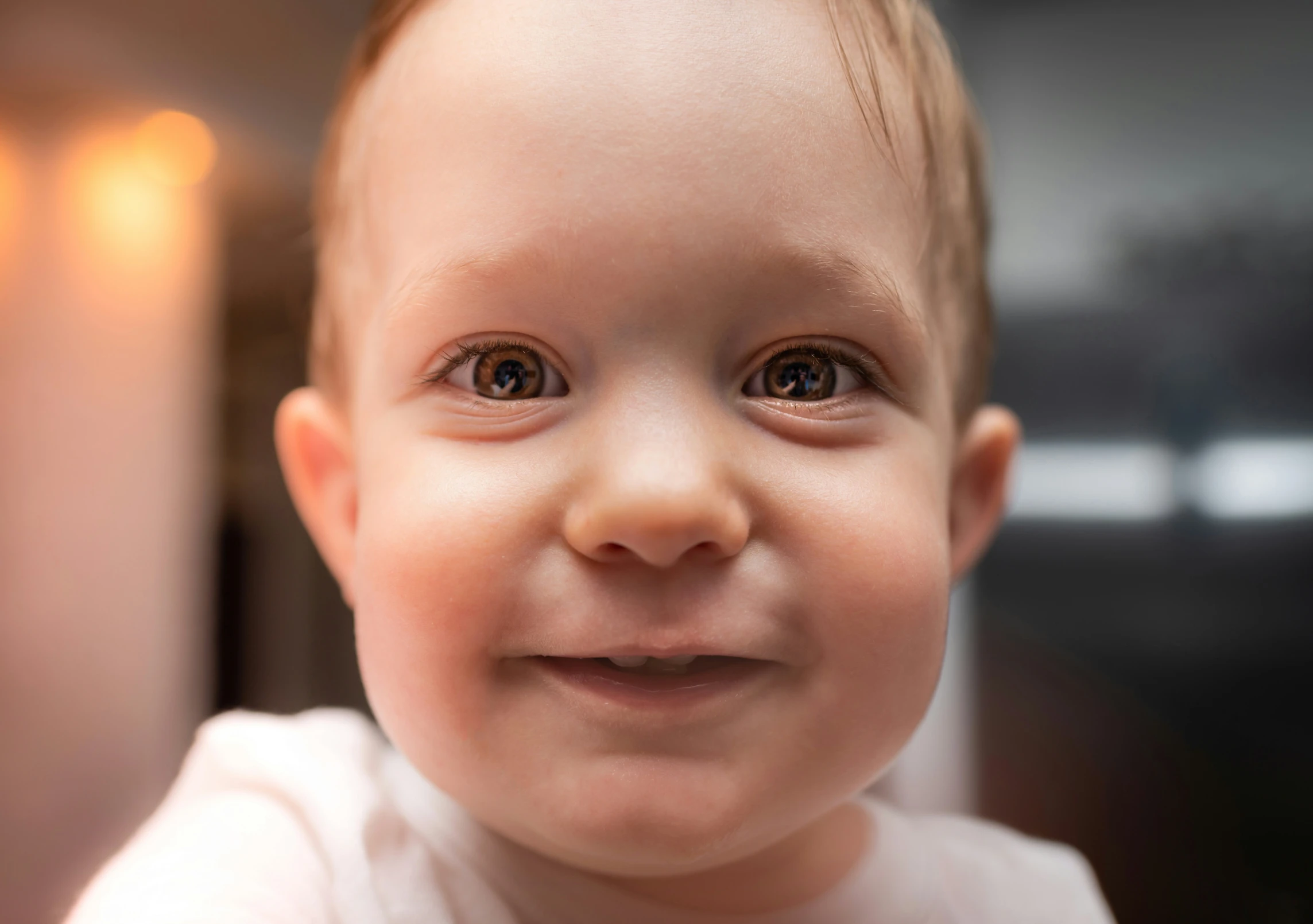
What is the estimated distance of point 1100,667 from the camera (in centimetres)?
87

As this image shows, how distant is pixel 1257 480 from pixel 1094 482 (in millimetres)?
122

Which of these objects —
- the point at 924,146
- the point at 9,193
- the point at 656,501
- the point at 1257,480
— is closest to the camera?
the point at 656,501

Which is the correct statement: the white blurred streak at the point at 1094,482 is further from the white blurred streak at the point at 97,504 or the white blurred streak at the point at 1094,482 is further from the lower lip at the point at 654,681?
the white blurred streak at the point at 97,504

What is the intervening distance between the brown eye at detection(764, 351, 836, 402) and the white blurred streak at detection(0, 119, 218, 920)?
0.47m

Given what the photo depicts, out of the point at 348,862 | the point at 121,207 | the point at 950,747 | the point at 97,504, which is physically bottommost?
the point at 950,747

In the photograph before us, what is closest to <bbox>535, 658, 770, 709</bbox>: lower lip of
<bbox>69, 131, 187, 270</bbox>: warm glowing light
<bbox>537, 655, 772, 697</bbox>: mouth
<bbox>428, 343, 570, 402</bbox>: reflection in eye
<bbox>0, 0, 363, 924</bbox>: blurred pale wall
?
<bbox>537, 655, 772, 697</bbox>: mouth

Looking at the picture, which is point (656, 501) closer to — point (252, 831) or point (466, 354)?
point (466, 354)

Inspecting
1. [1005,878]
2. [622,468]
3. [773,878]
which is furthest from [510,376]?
[1005,878]

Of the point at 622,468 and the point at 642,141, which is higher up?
the point at 642,141

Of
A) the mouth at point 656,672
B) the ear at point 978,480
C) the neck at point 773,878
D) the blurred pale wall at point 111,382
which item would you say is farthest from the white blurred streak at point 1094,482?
the blurred pale wall at point 111,382

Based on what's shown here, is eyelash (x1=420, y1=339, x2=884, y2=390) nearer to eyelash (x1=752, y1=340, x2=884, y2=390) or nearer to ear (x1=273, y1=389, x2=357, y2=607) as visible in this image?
eyelash (x1=752, y1=340, x2=884, y2=390)

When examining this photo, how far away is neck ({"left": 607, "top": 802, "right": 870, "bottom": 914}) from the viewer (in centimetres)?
55

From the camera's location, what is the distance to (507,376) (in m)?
0.49

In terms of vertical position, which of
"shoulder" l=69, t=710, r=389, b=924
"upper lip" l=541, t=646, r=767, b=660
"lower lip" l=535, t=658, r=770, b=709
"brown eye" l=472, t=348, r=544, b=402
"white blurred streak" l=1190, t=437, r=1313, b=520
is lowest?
"shoulder" l=69, t=710, r=389, b=924
